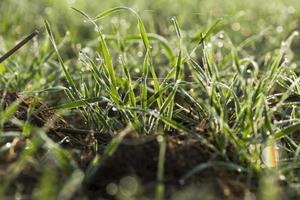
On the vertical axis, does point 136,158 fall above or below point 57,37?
below

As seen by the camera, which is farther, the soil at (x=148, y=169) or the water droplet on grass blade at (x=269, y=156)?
the water droplet on grass blade at (x=269, y=156)

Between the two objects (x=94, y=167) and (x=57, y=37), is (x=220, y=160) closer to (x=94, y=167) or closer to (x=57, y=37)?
(x=94, y=167)

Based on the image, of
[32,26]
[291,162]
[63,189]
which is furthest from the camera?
[32,26]

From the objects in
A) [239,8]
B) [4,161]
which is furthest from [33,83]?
[239,8]

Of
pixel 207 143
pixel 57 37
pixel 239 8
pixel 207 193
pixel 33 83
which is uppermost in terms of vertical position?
pixel 239 8

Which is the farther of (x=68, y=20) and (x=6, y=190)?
(x=68, y=20)

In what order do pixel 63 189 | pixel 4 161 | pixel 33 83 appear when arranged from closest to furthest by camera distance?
pixel 63 189 → pixel 4 161 → pixel 33 83

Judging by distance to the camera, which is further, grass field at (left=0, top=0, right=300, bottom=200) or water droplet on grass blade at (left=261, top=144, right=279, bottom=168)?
water droplet on grass blade at (left=261, top=144, right=279, bottom=168)

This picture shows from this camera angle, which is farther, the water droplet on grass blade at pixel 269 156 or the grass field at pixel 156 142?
the water droplet on grass blade at pixel 269 156

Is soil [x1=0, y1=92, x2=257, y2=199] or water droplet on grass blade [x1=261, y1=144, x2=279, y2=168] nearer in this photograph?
soil [x1=0, y1=92, x2=257, y2=199]

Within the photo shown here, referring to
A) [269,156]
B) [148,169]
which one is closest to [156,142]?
[148,169]

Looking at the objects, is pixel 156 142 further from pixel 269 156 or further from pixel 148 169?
pixel 269 156
